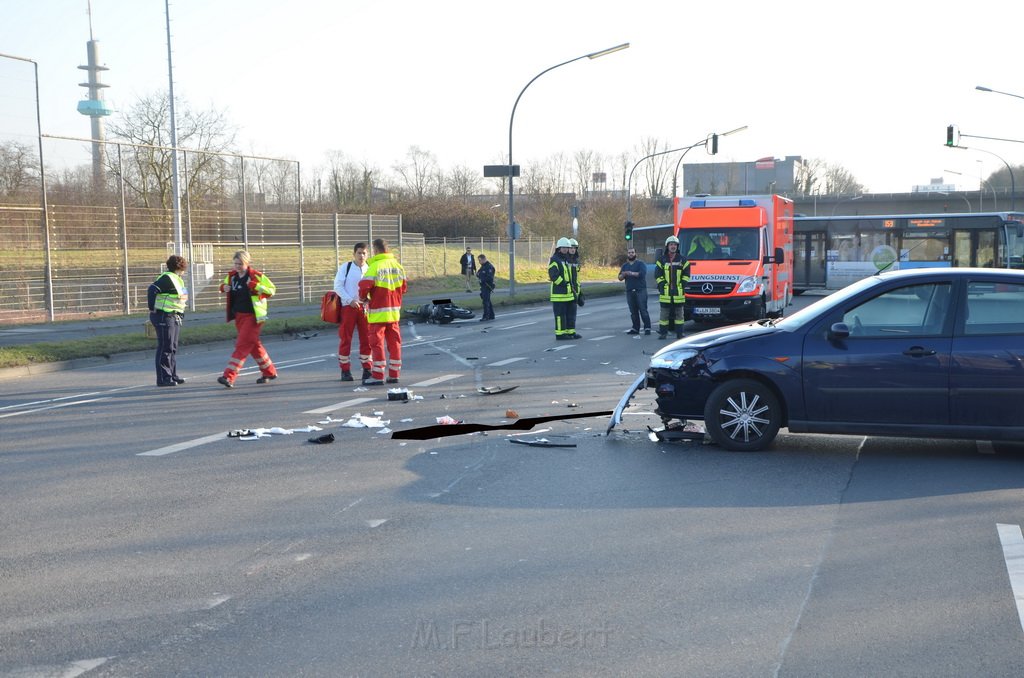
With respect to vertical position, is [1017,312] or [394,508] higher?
[1017,312]

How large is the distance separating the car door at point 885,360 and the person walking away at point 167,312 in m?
8.45

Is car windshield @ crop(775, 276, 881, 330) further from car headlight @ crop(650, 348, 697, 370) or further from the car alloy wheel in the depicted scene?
car headlight @ crop(650, 348, 697, 370)

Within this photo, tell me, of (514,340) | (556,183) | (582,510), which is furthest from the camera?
(556,183)

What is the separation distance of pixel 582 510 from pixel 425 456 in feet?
7.11

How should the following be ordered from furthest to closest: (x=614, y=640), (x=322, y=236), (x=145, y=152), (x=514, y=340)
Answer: (x=322, y=236)
(x=145, y=152)
(x=514, y=340)
(x=614, y=640)

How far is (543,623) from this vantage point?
4.60 meters

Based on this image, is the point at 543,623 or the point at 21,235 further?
the point at 21,235

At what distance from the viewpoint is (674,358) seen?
28.6ft

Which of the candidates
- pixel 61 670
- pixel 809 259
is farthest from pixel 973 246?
pixel 61 670

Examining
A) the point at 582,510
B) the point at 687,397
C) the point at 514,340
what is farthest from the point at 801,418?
the point at 514,340

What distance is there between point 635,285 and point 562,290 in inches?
95.5

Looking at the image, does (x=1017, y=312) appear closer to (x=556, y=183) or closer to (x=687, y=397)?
(x=687, y=397)

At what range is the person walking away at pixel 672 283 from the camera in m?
19.7

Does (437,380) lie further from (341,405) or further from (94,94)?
(94,94)
